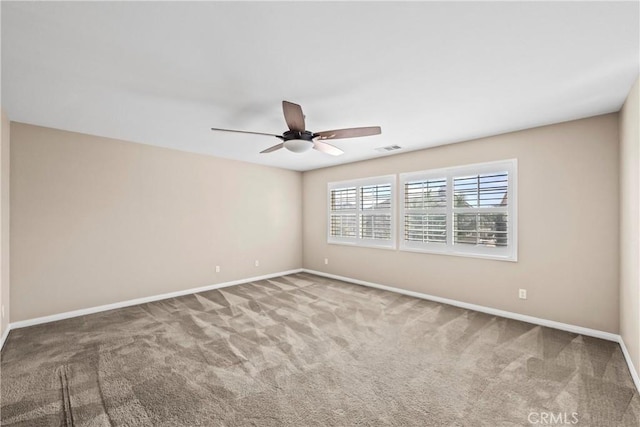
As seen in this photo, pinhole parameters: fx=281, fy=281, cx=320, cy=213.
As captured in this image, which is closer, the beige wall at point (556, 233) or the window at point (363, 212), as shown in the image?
the beige wall at point (556, 233)

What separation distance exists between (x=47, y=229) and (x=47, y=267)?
494mm

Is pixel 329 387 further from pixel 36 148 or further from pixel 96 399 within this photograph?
pixel 36 148

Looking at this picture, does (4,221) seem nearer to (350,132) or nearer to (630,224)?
(350,132)

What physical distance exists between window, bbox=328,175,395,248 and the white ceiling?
2002mm

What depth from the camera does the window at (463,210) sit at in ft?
12.6

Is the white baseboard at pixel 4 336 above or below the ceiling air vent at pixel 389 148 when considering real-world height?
below

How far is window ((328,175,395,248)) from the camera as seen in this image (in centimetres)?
528

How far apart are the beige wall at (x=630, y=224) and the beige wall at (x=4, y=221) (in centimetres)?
605

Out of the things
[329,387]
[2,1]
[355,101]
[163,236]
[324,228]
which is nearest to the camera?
[2,1]

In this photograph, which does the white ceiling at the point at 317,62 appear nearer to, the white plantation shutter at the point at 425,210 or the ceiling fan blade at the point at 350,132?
the ceiling fan blade at the point at 350,132

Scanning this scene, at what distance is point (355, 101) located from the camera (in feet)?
9.20

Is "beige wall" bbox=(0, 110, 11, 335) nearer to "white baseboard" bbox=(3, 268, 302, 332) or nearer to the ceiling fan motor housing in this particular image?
"white baseboard" bbox=(3, 268, 302, 332)

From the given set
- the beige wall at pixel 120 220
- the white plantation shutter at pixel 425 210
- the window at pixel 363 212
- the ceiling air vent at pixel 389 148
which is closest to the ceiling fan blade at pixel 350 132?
the ceiling air vent at pixel 389 148

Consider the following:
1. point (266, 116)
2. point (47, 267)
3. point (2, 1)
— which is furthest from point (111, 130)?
point (2, 1)
